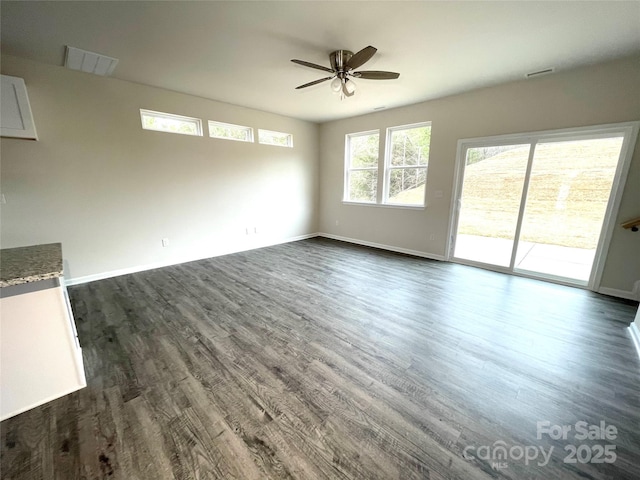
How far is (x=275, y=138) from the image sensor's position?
5.52m

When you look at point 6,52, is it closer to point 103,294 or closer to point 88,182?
point 88,182

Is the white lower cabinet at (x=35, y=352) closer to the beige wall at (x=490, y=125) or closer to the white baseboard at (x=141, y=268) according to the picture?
the white baseboard at (x=141, y=268)

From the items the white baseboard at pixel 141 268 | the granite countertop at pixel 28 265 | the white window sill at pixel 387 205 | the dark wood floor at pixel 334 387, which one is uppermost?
the white window sill at pixel 387 205

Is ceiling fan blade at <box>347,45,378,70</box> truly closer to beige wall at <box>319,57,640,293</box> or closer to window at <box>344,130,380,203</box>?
beige wall at <box>319,57,640,293</box>

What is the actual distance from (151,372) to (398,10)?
11.4 feet

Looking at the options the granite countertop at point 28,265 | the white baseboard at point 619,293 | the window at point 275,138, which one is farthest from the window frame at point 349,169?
the granite countertop at point 28,265

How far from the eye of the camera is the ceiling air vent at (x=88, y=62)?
8.92 feet

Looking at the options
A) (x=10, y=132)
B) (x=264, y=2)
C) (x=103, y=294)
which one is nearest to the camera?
(x=264, y=2)

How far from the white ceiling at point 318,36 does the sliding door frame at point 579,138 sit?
2.52 feet

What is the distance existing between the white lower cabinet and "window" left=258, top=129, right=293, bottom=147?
14.4ft

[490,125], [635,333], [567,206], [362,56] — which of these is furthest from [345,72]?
[635,333]

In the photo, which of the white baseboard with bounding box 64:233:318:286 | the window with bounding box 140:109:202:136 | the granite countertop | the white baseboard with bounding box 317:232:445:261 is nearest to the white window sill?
the white baseboard with bounding box 317:232:445:261

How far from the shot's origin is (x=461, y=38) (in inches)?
94.3

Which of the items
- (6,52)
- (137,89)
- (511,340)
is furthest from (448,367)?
(6,52)
